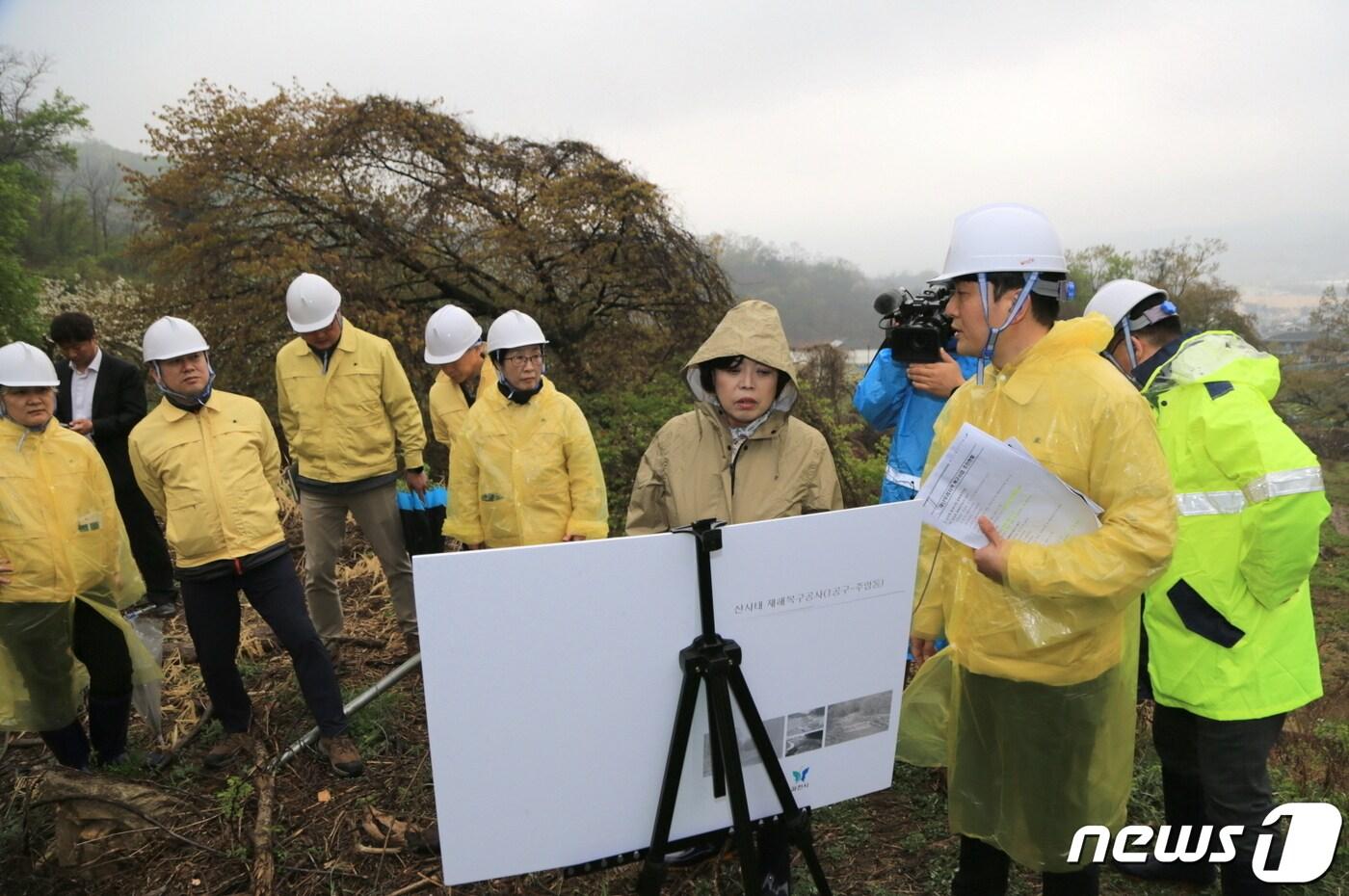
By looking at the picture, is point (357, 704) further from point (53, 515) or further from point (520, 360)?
point (520, 360)

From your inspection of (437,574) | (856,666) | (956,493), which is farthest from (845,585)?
(437,574)

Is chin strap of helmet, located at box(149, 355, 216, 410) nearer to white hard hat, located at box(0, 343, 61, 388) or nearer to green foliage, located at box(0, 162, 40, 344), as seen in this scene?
white hard hat, located at box(0, 343, 61, 388)

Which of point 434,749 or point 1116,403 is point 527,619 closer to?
point 434,749

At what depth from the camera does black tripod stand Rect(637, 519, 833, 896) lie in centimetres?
143

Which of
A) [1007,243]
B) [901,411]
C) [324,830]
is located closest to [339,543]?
[324,830]

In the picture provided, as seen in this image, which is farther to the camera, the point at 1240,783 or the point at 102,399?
the point at 102,399

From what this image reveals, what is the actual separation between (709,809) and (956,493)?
3.04 ft

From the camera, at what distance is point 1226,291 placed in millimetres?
17406

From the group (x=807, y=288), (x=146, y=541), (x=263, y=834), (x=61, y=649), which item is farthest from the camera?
(x=807, y=288)

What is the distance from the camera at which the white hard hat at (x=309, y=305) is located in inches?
157

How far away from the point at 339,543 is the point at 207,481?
1.12m

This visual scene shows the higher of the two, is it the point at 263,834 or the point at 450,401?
the point at 450,401

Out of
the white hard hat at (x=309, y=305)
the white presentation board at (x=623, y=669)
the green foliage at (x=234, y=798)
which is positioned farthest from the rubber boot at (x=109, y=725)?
the white presentation board at (x=623, y=669)

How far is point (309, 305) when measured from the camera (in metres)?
3.98
